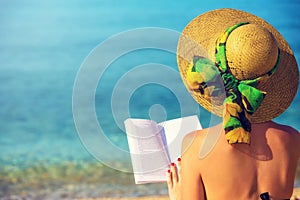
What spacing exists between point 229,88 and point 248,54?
0.08 metres

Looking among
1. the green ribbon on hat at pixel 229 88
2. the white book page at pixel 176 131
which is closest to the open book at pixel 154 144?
the white book page at pixel 176 131

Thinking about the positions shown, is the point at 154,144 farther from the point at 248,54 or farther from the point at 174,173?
the point at 248,54

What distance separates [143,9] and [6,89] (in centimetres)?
156

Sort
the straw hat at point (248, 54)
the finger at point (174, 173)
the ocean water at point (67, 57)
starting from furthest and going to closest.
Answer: the ocean water at point (67, 57)
the finger at point (174, 173)
the straw hat at point (248, 54)

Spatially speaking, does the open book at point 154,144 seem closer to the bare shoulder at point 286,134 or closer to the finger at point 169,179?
the finger at point 169,179

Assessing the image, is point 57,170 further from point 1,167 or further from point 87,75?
point 87,75

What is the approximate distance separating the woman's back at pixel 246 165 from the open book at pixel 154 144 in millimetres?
81

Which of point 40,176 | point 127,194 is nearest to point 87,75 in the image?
point 127,194

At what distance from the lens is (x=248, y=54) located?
106 cm

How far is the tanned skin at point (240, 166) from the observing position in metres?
1.10

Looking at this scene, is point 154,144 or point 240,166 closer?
point 240,166

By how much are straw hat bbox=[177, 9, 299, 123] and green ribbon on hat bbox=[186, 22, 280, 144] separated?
0.04ft

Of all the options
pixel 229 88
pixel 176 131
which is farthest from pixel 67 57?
pixel 229 88

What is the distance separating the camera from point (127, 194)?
401cm
